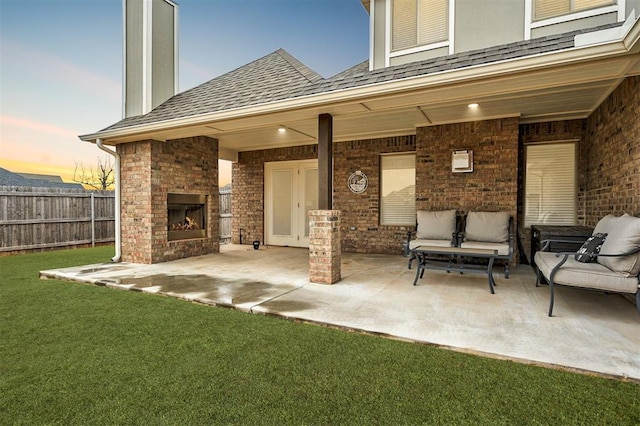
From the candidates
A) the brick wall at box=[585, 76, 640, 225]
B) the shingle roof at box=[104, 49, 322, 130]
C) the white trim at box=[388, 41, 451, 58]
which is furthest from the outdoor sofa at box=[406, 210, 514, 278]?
the shingle roof at box=[104, 49, 322, 130]

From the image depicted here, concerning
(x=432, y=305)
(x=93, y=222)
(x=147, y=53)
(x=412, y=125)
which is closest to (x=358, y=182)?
(x=412, y=125)

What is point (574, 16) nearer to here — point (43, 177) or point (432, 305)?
point (432, 305)

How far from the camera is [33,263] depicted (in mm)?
6203

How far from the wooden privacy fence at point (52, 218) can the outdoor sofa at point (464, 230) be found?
8419 mm

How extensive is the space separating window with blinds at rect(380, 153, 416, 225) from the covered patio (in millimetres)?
1799

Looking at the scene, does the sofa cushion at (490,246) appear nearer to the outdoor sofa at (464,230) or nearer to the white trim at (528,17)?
the outdoor sofa at (464,230)

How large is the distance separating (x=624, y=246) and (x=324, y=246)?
10.5ft

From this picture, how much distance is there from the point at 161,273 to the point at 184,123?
98.1 inches

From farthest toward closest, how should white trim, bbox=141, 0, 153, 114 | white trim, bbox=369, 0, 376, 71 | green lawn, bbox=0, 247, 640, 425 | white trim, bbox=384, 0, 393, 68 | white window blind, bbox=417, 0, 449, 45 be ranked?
white trim, bbox=141, 0, 153, 114, white trim, bbox=369, 0, 376, 71, white trim, bbox=384, 0, 393, 68, white window blind, bbox=417, 0, 449, 45, green lawn, bbox=0, 247, 640, 425

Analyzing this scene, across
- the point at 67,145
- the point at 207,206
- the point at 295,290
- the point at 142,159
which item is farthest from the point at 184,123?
the point at 67,145

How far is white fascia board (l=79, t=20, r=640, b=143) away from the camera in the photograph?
2814 mm

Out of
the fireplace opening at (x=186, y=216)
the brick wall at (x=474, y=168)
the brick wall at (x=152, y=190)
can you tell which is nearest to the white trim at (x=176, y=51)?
the brick wall at (x=152, y=190)

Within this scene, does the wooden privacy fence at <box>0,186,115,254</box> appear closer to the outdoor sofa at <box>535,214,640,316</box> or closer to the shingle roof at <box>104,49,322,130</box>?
the shingle roof at <box>104,49,322,130</box>

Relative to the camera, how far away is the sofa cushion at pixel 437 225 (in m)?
5.91
